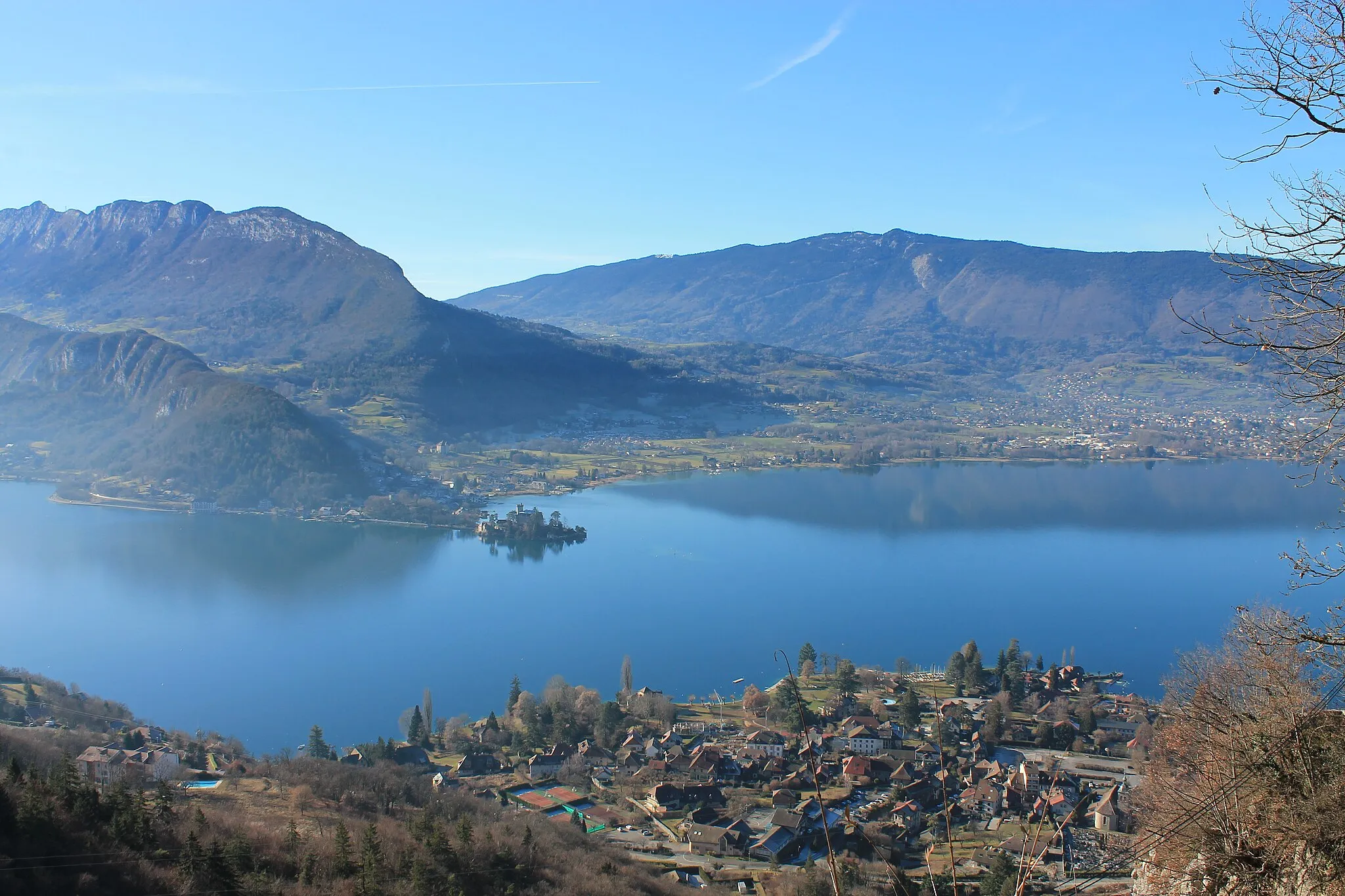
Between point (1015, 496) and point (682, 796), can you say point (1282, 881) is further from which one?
point (1015, 496)

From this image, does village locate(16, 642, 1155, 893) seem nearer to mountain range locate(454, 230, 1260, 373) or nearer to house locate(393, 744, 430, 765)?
house locate(393, 744, 430, 765)

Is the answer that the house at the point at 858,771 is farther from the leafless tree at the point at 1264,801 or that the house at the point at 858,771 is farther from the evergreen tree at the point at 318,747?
the leafless tree at the point at 1264,801

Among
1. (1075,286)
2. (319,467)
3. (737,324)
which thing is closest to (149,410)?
(319,467)

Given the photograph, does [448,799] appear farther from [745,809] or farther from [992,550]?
[992,550]

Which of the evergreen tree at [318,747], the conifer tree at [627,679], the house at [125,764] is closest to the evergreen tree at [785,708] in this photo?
the conifer tree at [627,679]

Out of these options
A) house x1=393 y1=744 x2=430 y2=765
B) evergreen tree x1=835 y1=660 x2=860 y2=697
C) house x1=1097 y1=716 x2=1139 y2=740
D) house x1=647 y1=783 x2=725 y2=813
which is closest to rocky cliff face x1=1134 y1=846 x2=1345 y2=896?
house x1=647 y1=783 x2=725 y2=813

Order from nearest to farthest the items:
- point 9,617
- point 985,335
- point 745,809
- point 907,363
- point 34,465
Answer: point 745,809, point 9,617, point 34,465, point 907,363, point 985,335

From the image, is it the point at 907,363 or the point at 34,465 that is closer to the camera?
the point at 34,465
